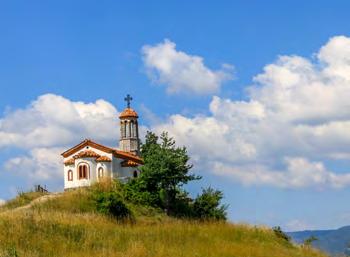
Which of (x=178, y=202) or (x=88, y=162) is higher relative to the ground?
(x=88, y=162)

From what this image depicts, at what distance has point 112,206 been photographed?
4059cm

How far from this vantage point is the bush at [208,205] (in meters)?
50.1

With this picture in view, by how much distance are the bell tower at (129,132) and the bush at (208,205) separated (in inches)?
493

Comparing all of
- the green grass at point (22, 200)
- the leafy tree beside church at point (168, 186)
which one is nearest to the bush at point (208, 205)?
the leafy tree beside church at point (168, 186)

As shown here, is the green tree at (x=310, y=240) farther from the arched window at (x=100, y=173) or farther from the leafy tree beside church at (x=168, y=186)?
the arched window at (x=100, y=173)

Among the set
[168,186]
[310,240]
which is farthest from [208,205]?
[310,240]

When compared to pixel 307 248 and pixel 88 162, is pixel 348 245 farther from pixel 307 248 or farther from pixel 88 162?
pixel 88 162

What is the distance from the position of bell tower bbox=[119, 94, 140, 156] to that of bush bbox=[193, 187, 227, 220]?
1253cm

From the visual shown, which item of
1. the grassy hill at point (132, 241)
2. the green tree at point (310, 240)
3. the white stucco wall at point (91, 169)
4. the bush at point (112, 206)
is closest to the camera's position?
the grassy hill at point (132, 241)

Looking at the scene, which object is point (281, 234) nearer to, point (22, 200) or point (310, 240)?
point (310, 240)

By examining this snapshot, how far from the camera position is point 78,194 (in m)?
48.0

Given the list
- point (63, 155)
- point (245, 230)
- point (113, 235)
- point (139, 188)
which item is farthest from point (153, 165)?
point (113, 235)

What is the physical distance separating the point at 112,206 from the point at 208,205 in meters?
12.3

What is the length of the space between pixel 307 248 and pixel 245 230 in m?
3.98
